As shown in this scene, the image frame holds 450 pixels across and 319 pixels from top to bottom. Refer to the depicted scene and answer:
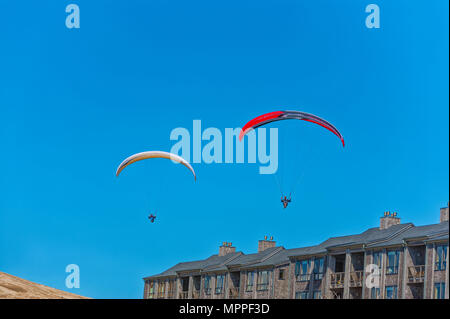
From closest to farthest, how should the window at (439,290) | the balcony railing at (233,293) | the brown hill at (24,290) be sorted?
the brown hill at (24,290)
the window at (439,290)
the balcony railing at (233,293)

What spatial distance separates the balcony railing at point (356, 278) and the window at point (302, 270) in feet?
20.5

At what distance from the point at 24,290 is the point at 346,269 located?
3792 centimetres

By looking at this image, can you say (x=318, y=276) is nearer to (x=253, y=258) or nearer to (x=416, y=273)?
(x=416, y=273)

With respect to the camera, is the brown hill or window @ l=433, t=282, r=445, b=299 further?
window @ l=433, t=282, r=445, b=299

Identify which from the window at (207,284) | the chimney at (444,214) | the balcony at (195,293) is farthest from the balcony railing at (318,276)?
the balcony at (195,293)

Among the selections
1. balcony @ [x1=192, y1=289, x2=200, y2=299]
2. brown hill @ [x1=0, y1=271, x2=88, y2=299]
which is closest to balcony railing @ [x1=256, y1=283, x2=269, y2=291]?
balcony @ [x1=192, y1=289, x2=200, y2=299]

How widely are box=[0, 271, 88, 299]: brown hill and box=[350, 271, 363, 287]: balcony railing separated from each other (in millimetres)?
35162

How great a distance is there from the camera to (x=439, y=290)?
5634 cm

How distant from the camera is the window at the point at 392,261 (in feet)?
200

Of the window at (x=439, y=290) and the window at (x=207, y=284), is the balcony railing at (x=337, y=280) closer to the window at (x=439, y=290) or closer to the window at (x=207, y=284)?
the window at (x=439, y=290)

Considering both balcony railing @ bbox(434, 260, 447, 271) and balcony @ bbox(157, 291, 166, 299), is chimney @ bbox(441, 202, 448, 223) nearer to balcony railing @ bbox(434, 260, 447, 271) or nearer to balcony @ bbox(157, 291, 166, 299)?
balcony railing @ bbox(434, 260, 447, 271)

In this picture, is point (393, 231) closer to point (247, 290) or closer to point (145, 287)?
point (247, 290)

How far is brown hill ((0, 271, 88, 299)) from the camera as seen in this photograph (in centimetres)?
3419
